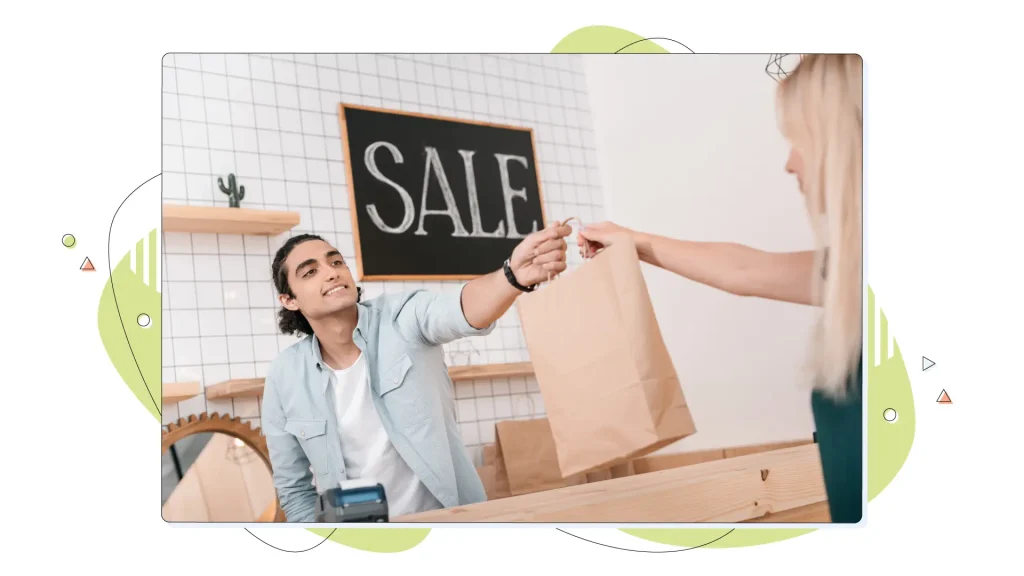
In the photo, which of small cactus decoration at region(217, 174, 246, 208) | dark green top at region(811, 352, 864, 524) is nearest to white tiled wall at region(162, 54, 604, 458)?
small cactus decoration at region(217, 174, 246, 208)

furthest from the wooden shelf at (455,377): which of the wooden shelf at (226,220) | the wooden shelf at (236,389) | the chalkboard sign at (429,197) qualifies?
the wooden shelf at (226,220)

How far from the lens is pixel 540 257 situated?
183 centimetres

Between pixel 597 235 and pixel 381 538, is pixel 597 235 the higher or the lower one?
the higher one

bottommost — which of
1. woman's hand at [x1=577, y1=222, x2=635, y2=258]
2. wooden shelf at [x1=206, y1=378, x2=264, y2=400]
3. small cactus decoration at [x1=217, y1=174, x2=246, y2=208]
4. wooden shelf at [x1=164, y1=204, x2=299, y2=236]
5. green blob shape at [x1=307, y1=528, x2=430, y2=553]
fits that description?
green blob shape at [x1=307, y1=528, x2=430, y2=553]

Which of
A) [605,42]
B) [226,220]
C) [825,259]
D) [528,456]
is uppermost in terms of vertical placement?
[605,42]

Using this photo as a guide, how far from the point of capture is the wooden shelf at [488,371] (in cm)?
190

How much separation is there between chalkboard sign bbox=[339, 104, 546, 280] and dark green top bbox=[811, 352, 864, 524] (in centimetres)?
75

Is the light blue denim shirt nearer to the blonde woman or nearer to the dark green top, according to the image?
the blonde woman

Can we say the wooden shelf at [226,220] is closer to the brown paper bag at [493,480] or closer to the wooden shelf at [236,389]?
the wooden shelf at [236,389]

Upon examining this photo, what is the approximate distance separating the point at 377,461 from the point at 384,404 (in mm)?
119

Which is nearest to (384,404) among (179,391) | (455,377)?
(455,377)

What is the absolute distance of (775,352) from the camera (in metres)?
1.87

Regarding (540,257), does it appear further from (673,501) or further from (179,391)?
(179,391)

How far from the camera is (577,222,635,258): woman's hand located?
1.89 meters
